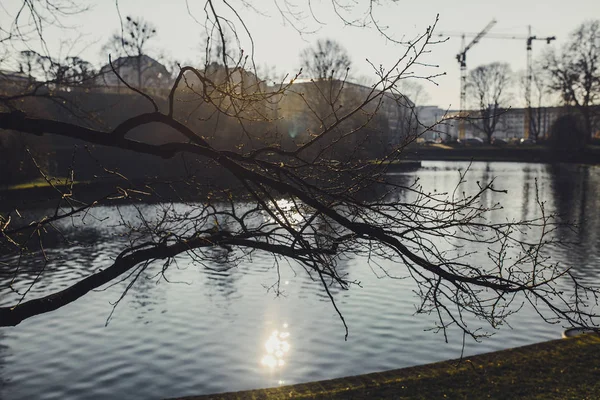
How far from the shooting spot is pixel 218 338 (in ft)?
36.5

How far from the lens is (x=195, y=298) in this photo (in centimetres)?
1381

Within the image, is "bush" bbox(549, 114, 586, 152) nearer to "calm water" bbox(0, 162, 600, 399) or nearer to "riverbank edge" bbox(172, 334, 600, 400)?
"calm water" bbox(0, 162, 600, 399)

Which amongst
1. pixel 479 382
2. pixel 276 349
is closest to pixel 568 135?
pixel 276 349

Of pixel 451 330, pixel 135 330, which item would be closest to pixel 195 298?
pixel 135 330

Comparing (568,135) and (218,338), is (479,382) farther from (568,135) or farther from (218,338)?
(568,135)

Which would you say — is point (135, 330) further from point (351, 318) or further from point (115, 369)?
point (351, 318)

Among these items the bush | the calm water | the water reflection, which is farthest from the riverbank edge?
the bush

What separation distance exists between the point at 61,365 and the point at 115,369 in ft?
2.99

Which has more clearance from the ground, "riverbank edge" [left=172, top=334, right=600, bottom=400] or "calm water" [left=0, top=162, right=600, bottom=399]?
"riverbank edge" [left=172, top=334, right=600, bottom=400]

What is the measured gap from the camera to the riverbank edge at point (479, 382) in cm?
700

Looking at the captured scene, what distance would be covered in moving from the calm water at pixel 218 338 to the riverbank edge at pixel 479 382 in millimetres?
1764

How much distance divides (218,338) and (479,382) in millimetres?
5124

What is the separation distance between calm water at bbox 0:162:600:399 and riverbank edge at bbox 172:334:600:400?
1.76 metres

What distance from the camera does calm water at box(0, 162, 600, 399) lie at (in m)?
9.36
